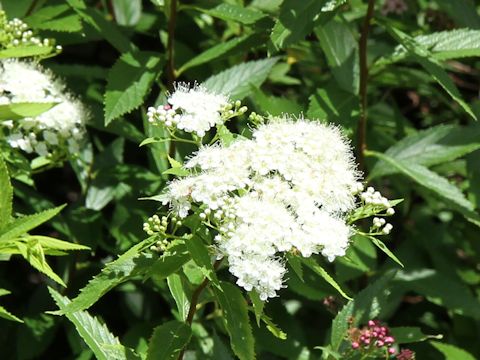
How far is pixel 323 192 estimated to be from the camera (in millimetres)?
1890

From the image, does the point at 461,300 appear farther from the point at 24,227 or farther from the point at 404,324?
the point at 24,227

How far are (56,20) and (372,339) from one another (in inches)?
56.8

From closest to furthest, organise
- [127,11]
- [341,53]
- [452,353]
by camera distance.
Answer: [452,353] < [341,53] < [127,11]

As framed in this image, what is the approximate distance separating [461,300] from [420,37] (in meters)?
0.93

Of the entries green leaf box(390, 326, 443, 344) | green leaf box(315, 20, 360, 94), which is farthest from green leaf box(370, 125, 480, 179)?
green leaf box(390, 326, 443, 344)

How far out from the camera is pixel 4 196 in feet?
6.79

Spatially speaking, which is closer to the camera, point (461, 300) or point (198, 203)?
point (198, 203)

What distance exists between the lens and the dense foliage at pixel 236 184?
1904 millimetres

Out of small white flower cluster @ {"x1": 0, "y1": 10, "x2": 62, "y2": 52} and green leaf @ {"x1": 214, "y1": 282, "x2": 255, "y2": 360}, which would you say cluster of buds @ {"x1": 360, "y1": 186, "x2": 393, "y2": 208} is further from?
small white flower cluster @ {"x1": 0, "y1": 10, "x2": 62, "y2": 52}

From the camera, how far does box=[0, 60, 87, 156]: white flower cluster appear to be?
2.44 m

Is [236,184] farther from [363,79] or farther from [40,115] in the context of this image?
[363,79]

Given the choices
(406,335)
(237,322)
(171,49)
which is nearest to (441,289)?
(406,335)

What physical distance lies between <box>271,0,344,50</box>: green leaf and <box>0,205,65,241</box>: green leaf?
35.1 inches

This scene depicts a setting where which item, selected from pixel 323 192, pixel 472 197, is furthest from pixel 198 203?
pixel 472 197
